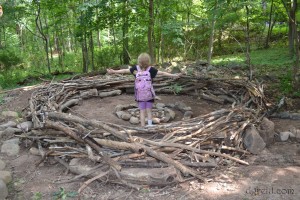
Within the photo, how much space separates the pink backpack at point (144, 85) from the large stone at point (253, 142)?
1.64 m

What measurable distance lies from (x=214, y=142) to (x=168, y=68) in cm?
523

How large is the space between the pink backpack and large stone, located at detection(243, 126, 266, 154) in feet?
5.37

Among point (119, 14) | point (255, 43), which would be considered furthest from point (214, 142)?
point (255, 43)

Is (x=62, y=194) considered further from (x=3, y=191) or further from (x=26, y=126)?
(x=26, y=126)

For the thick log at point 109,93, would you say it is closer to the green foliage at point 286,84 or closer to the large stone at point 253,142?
the large stone at point 253,142

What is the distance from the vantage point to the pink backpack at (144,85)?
4.48 metres

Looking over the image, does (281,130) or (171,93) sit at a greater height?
(171,93)

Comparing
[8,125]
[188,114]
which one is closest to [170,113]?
[188,114]

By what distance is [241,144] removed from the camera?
4.16 metres

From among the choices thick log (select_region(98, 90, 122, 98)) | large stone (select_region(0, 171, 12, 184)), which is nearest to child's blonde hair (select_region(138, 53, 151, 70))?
large stone (select_region(0, 171, 12, 184))

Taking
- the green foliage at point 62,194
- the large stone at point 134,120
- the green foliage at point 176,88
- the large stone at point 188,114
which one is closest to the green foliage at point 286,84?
the green foliage at point 176,88

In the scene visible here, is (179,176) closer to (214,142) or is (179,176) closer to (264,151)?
(214,142)

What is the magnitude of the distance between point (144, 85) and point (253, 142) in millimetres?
1886

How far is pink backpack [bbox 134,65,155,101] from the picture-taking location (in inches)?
176
